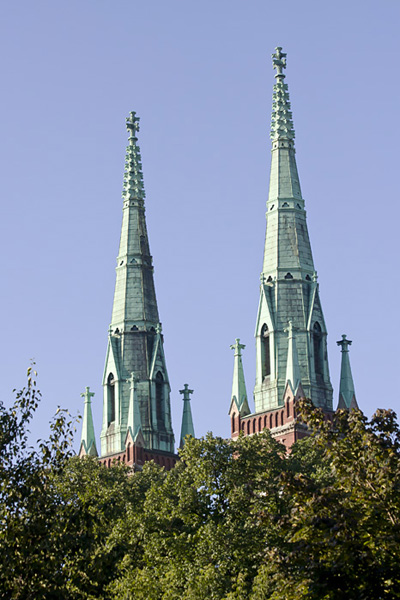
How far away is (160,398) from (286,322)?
1305 cm

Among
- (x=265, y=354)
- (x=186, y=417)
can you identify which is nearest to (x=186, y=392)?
(x=186, y=417)

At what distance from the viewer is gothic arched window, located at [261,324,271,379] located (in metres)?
91.2

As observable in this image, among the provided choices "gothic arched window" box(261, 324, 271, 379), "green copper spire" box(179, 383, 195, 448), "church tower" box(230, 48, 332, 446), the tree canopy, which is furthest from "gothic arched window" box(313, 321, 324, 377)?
the tree canopy

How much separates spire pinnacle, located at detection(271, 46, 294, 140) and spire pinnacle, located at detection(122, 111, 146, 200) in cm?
1301

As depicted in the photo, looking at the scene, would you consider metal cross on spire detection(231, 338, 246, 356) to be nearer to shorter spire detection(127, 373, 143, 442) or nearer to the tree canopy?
shorter spire detection(127, 373, 143, 442)

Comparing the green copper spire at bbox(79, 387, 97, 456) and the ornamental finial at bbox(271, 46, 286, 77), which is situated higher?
the ornamental finial at bbox(271, 46, 286, 77)

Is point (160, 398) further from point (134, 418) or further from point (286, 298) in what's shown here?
point (286, 298)

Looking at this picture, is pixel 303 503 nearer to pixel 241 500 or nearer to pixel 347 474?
pixel 347 474

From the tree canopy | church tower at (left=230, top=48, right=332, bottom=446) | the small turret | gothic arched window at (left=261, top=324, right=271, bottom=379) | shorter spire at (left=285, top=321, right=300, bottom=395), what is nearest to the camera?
the tree canopy

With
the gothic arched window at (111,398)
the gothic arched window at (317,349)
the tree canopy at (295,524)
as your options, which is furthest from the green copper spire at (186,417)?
the tree canopy at (295,524)

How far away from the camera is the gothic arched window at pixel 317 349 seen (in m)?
91.2

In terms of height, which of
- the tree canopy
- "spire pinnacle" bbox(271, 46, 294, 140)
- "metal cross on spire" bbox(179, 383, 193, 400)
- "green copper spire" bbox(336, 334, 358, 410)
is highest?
"spire pinnacle" bbox(271, 46, 294, 140)

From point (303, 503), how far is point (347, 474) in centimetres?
Result: 158

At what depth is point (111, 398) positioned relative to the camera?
10038 cm
